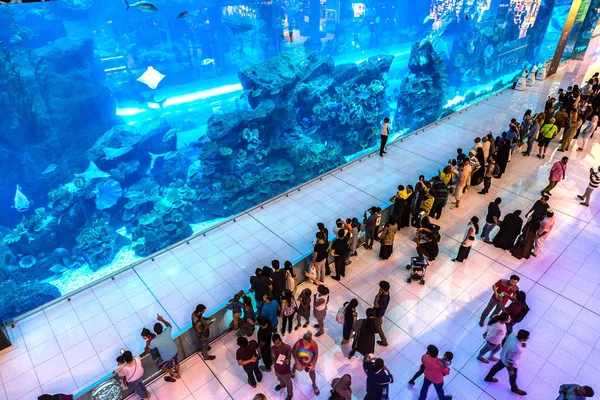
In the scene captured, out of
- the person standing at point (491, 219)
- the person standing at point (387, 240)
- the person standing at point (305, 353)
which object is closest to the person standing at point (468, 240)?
the person standing at point (491, 219)

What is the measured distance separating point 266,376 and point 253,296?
1204 millimetres

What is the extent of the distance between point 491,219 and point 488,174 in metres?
2.08

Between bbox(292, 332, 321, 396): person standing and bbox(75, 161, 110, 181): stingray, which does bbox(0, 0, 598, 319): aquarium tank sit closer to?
bbox(75, 161, 110, 181): stingray

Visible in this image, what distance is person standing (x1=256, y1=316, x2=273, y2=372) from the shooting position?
4.54m

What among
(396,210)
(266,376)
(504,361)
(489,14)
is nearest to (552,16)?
(489,14)

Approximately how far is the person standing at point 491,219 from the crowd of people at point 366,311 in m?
0.02

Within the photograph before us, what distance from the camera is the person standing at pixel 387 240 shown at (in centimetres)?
662

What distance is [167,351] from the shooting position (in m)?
4.74

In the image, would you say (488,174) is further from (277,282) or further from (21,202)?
(21,202)

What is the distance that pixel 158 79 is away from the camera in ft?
22.7

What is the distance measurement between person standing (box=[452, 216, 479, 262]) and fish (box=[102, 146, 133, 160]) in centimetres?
693

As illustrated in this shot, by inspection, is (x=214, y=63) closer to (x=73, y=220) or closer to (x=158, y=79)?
(x=158, y=79)

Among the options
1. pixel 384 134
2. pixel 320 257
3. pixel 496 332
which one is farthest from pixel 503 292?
pixel 384 134

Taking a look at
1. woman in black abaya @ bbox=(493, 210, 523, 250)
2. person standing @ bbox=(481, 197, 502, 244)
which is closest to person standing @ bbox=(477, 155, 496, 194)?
person standing @ bbox=(481, 197, 502, 244)
